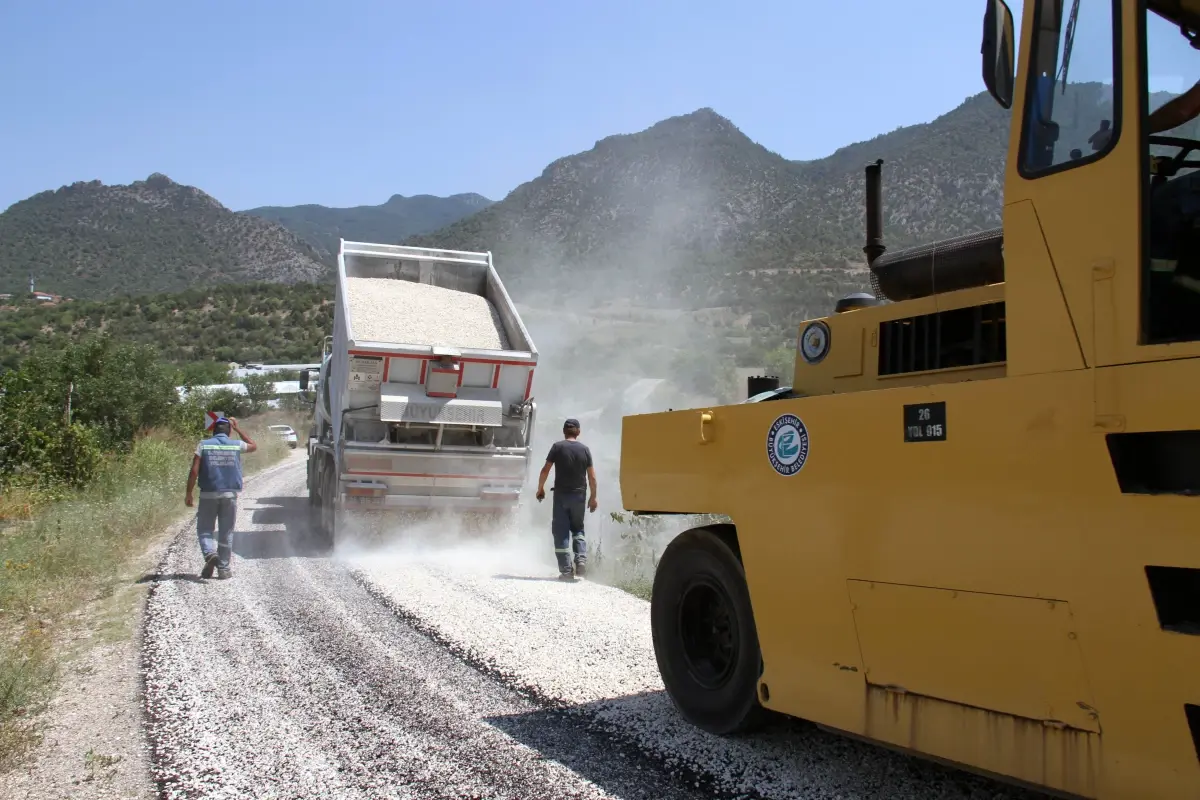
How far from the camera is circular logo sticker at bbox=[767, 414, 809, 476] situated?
4031 mm

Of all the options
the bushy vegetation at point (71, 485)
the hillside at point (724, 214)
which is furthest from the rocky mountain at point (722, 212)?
the bushy vegetation at point (71, 485)

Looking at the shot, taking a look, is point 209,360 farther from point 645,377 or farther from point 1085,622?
point 1085,622

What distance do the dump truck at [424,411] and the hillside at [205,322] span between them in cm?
4177

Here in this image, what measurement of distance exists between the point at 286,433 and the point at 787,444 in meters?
40.5

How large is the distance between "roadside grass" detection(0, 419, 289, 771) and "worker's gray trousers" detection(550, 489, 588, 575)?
14.0 feet

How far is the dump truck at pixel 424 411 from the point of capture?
11.6 meters

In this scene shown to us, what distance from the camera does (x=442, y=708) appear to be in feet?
17.6

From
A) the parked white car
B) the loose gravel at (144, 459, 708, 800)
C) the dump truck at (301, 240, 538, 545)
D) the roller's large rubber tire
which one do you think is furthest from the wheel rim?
the parked white car

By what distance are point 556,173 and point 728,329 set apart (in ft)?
135

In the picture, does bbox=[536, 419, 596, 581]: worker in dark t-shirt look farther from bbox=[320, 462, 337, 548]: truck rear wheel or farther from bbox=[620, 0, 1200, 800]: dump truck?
bbox=[620, 0, 1200, 800]: dump truck

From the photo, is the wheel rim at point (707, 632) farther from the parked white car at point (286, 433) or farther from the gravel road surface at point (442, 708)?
the parked white car at point (286, 433)

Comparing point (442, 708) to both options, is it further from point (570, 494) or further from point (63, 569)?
point (63, 569)

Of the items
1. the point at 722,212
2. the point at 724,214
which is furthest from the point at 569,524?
the point at 722,212

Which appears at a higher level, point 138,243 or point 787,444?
point 138,243
